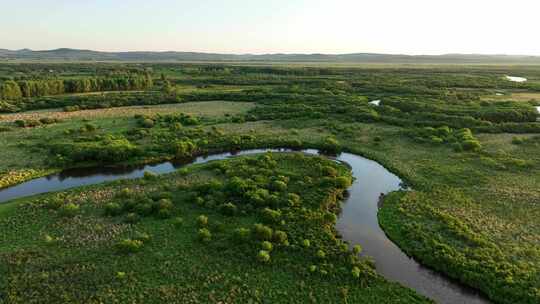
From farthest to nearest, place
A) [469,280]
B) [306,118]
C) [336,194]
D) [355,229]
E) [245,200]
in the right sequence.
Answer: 1. [306,118]
2. [336,194]
3. [245,200]
4. [355,229]
5. [469,280]

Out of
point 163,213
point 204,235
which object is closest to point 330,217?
point 204,235

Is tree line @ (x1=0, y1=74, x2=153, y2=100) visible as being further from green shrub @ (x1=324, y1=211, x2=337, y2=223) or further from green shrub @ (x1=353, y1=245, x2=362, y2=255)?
green shrub @ (x1=353, y1=245, x2=362, y2=255)

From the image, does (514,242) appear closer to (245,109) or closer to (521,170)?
(521,170)

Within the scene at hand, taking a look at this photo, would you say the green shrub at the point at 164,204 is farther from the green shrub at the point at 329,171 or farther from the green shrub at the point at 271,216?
the green shrub at the point at 329,171

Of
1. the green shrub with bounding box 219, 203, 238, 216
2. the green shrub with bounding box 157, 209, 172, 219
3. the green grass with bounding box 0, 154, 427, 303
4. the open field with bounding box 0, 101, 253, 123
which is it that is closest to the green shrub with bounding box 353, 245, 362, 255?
the green grass with bounding box 0, 154, 427, 303

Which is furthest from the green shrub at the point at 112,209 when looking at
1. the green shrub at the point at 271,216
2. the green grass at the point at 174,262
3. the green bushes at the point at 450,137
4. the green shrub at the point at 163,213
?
the green bushes at the point at 450,137

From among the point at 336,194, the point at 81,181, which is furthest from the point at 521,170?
the point at 81,181
